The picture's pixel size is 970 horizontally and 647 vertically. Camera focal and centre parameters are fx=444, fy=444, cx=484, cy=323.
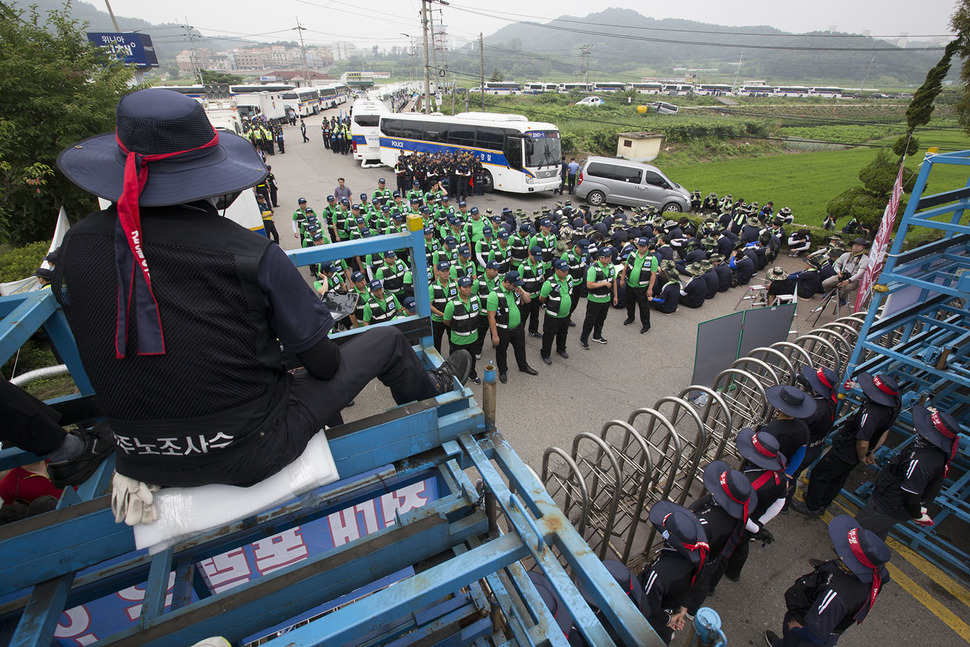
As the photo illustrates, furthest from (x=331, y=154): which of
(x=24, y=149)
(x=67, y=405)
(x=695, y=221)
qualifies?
(x=67, y=405)

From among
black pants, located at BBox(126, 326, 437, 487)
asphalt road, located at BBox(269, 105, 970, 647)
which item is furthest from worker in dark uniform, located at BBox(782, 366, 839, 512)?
black pants, located at BBox(126, 326, 437, 487)

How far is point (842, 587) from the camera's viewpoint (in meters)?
3.34

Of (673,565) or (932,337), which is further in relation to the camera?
(932,337)

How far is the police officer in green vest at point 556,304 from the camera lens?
7746mm

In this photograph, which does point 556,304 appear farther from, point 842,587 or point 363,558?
point 363,558

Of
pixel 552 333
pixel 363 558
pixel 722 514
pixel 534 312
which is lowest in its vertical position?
pixel 534 312

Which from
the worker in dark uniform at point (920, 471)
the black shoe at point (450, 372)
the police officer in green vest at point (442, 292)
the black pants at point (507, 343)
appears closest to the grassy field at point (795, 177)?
the black pants at point (507, 343)

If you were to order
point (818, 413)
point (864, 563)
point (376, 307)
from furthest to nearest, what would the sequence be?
point (376, 307) < point (818, 413) < point (864, 563)

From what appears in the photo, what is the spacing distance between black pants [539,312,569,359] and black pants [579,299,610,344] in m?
0.53

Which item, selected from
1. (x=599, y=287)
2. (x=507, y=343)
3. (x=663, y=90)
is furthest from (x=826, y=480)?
(x=663, y=90)

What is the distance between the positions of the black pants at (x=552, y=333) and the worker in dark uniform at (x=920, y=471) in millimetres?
4710

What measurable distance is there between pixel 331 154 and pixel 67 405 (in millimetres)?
30254

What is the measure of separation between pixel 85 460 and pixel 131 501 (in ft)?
3.09

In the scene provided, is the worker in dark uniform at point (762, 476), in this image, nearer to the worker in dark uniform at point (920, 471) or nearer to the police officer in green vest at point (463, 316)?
the worker in dark uniform at point (920, 471)
